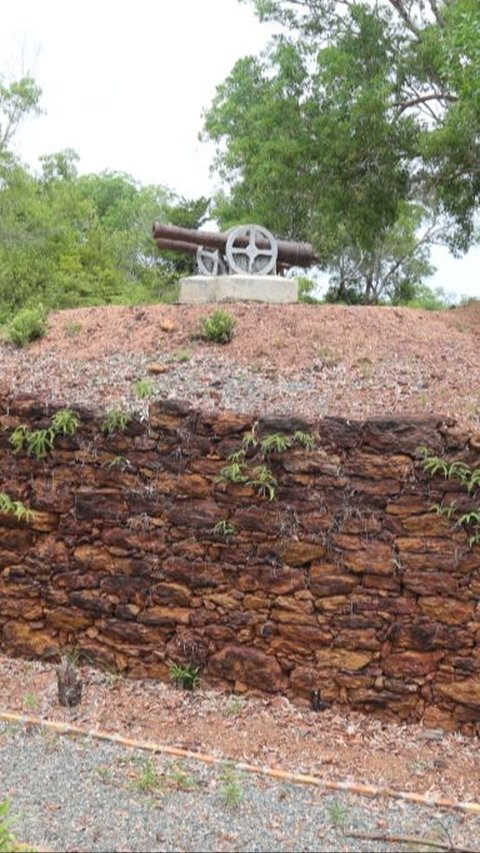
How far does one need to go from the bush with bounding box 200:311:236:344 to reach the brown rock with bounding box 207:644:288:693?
3.87 meters

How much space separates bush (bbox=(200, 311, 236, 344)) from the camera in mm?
9750

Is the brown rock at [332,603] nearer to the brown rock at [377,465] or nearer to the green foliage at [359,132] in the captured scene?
the brown rock at [377,465]

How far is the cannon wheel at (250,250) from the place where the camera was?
37.6 feet

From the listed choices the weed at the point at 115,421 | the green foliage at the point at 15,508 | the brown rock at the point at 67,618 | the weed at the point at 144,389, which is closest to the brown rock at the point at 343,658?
the brown rock at the point at 67,618

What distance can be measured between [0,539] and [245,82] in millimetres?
13502

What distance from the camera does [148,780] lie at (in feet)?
17.0

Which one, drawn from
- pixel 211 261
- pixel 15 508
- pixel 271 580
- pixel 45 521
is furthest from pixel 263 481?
pixel 211 261

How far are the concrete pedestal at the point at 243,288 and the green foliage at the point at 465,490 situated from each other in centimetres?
496

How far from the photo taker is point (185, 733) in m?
6.38

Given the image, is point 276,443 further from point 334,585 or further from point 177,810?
point 177,810

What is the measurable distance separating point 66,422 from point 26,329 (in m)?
3.24

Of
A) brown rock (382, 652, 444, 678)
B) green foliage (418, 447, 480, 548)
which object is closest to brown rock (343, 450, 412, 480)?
green foliage (418, 447, 480, 548)

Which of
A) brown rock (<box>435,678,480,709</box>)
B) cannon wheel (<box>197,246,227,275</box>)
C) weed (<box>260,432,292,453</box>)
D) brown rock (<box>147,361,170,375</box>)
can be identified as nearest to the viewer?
brown rock (<box>435,678,480,709</box>)

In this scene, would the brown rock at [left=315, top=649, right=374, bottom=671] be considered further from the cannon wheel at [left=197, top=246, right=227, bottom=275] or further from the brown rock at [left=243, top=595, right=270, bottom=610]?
the cannon wheel at [left=197, top=246, right=227, bottom=275]
